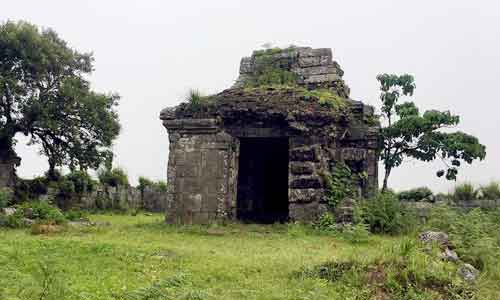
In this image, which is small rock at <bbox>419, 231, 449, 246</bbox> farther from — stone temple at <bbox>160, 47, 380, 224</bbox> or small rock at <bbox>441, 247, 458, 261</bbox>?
stone temple at <bbox>160, 47, 380, 224</bbox>

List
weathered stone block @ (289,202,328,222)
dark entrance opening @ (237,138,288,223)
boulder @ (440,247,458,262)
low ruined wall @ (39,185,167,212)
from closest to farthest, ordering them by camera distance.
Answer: boulder @ (440,247,458,262)
weathered stone block @ (289,202,328,222)
dark entrance opening @ (237,138,288,223)
low ruined wall @ (39,185,167,212)

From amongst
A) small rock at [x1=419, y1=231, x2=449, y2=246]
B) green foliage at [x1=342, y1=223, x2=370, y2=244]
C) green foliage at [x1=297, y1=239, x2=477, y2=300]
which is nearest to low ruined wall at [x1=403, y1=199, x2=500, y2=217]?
green foliage at [x1=342, y1=223, x2=370, y2=244]

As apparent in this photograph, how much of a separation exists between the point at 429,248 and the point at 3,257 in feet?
19.4

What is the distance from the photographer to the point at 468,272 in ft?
23.6

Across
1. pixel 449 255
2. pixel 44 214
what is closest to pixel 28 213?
pixel 44 214

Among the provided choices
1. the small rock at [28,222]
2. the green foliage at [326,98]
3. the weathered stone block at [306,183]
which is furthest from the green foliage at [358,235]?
the small rock at [28,222]

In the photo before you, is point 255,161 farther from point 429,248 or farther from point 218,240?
point 429,248

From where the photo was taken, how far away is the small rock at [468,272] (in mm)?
7012

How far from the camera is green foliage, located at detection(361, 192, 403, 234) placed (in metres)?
11.9

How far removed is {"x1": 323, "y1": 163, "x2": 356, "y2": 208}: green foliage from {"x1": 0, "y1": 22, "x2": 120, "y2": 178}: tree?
11.8 metres

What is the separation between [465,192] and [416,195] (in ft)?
5.29

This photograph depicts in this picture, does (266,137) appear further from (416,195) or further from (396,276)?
(416,195)

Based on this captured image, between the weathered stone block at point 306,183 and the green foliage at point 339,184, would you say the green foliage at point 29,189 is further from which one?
the green foliage at point 339,184

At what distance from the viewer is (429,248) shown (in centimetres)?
757
